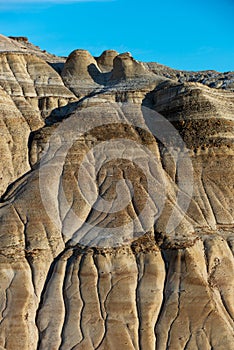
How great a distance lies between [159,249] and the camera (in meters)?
47.7

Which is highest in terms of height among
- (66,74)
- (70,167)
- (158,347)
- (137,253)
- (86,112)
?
(66,74)

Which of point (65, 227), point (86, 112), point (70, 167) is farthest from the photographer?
point (86, 112)

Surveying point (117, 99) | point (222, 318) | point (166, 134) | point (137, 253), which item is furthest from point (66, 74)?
point (222, 318)

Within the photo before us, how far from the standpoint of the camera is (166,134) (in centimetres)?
5819

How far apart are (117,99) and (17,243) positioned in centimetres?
2196

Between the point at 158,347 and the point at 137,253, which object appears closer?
the point at 158,347

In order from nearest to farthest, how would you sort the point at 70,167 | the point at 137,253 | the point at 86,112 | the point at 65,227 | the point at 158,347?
the point at 158,347 < the point at 137,253 < the point at 65,227 < the point at 70,167 < the point at 86,112

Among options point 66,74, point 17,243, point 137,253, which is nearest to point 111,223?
point 137,253

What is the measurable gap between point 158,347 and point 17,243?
1433 cm

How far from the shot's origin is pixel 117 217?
5006cm

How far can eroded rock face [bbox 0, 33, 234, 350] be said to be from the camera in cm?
4462

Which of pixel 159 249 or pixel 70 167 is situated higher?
pixel 70 167

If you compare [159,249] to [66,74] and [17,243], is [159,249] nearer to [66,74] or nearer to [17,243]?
[17,243]

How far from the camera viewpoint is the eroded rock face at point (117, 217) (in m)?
44.6
